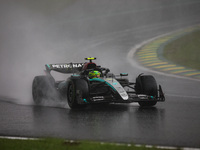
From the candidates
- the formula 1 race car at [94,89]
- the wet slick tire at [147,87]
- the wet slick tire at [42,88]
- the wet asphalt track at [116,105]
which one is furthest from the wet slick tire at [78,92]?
the wet slick tire at [42,88]

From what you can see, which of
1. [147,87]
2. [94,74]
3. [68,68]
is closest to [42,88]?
[68,68]

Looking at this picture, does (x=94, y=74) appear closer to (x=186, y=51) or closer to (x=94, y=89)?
(x=94, y=89)

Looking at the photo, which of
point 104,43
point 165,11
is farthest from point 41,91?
point 165,11

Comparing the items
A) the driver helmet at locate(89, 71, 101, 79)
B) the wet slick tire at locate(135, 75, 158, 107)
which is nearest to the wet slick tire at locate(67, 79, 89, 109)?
the driver helmet at locate(89, 71, 101, 79)

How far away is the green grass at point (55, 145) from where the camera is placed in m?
6.97

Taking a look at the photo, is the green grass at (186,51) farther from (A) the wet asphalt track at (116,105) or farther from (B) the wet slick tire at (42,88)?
(B) the wet slick tire at (42,88)

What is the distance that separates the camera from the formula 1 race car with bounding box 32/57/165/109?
1105 cm

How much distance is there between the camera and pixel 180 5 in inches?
1558

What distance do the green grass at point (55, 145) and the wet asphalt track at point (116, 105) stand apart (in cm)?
53

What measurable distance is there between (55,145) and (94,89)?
4997 millimetres

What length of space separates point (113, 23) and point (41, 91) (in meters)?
22.8

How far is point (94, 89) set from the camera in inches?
475

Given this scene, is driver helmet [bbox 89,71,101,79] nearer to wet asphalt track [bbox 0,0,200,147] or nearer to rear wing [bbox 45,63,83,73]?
wet asphalt track [bbox 0,0,200,147]

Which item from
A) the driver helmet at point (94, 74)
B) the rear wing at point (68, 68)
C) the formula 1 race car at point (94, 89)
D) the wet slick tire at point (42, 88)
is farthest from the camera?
the rear wing at point (68, 68)
